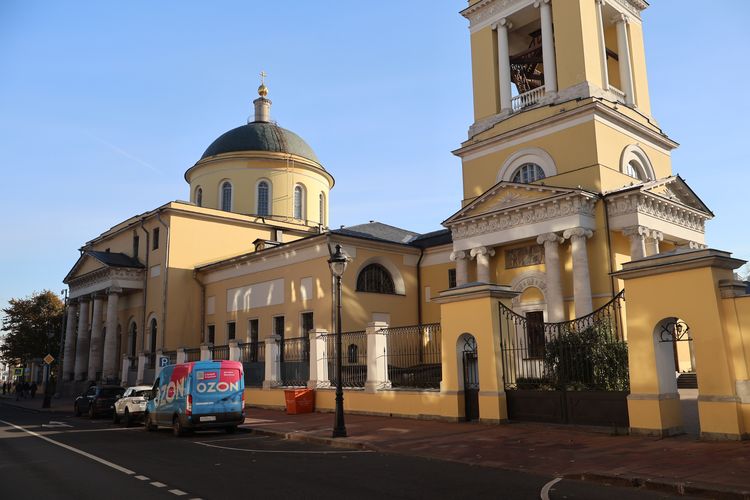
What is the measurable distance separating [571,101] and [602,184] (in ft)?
13.1

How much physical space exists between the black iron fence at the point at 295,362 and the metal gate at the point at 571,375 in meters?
9.20

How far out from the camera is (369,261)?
31312mm

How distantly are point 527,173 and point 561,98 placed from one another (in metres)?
3.49

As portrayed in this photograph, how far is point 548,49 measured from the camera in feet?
88.4

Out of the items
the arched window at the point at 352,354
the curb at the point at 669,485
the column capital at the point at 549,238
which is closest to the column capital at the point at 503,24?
the column capital at the point at 549,238

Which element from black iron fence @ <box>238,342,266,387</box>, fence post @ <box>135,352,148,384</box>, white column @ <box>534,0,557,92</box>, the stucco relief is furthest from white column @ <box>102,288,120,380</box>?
white column @ <box>534,0,557,92</box>

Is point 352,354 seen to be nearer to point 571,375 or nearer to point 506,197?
point 506,197

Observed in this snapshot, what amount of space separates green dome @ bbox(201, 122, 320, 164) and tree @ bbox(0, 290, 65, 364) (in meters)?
24.9

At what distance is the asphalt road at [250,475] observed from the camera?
7770mm

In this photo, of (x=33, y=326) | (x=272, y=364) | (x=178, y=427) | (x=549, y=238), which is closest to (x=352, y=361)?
(x=272, y=364)

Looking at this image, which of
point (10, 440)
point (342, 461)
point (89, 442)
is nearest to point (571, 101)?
point (342, 461)

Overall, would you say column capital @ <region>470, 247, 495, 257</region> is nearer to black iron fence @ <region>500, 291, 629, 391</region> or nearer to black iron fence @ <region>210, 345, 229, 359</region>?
black iron fence @ <region>210, 345, 229, 359</region>

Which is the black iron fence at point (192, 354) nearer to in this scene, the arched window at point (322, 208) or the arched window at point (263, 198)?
the arched window at point (263, 198)

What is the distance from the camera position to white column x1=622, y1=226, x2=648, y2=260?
2238cm
